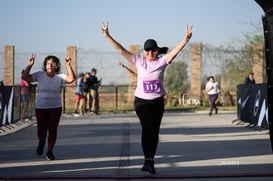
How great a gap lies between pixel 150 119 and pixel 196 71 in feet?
90.6

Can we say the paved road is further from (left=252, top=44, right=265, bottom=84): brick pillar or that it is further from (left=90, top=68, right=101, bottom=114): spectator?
(left=252, top=44, right=265, bottom=84): brick pillar

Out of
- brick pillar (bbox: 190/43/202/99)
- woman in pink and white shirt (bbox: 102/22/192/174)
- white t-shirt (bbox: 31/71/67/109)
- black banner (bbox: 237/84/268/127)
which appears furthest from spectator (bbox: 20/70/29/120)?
brick pillar (bbox: 190/43/202/99)

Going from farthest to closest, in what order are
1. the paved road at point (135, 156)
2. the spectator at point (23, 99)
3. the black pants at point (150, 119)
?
the spectator at point (23, 99)
the black pants at point (150, 119)
the paved road at point (135, 156)

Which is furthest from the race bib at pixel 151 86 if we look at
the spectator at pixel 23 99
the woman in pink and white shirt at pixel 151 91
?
the spectator at pixel 23 99

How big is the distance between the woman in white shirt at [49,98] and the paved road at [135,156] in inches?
18.4

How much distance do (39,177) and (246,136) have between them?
8216 mm

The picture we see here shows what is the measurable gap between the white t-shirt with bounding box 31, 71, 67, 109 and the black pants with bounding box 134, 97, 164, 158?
2.16 m

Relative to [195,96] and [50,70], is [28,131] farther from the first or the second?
[195,96]

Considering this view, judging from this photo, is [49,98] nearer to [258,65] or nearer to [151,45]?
[151,45]

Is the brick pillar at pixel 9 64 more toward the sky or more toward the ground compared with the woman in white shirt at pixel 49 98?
more toward the sky

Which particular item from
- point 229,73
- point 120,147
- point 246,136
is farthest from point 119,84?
point 120,147

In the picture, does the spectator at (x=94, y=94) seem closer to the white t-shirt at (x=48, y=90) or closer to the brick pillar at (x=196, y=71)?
the brick pillar at (x=196, y=71)

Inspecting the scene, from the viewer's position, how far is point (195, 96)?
37438 millimetres

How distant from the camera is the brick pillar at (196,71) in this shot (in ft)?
123
